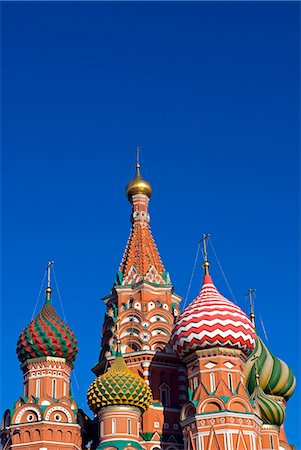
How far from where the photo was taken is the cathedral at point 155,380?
83.6 feet

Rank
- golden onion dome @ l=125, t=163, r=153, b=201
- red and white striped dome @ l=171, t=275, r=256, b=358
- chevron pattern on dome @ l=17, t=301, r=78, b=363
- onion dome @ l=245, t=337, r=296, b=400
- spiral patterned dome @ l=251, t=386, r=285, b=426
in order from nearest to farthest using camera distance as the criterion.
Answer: red and white striped dome @ l=171, t=275, r=256, b=358 < chevron pattern on dome @ l=17, t=301, r=78, b=363 < spiral patterned dome @ l=251, t=386, r=285, b=426 < onion dome @ l=245, t=337, r=296, b=400 < golden onion dome @ l=125, t=163, r=153, b=201

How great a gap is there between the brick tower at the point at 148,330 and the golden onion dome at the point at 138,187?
1.15 meters

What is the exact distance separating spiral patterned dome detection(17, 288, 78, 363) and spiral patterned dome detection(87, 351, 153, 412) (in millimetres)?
1994

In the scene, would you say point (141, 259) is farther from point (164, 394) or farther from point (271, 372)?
point (271, 372)

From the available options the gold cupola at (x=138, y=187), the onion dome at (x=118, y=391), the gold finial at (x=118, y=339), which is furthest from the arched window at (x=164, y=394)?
the gold cupola at (x=138, y=187)

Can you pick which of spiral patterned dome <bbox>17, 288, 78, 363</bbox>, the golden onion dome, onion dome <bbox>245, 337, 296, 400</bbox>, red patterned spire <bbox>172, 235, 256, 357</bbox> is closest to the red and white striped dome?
red patterned spire <bbox>172, 235, 256, 357</bbox>

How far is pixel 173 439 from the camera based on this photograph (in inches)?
1080

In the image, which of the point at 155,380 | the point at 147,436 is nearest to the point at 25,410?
the point at 147,436

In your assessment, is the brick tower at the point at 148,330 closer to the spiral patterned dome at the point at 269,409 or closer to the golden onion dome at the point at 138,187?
the golden onion dome at the point at 138,187

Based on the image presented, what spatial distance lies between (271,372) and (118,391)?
7619 millimetres

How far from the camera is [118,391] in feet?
84.1

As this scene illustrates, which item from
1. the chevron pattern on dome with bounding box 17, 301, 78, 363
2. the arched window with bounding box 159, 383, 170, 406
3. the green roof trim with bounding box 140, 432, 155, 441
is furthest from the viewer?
the arched window with bounding box 159, 383, 170, 406

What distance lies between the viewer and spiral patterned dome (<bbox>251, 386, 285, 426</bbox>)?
28391 millimetres

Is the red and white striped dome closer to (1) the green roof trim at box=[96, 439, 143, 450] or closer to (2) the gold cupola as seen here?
(1) the green roof trim at box=[96, 439, 143, 450]
